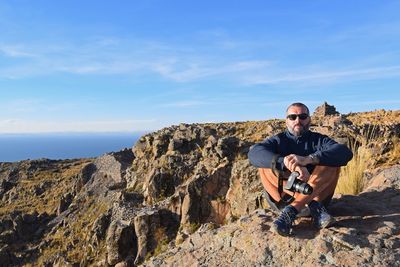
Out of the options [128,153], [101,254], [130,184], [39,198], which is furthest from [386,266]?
[39,198]

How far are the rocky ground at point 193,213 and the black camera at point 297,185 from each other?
32.1 inches

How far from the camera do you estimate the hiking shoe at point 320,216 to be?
286 inches

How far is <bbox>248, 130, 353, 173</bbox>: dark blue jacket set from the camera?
7559mm

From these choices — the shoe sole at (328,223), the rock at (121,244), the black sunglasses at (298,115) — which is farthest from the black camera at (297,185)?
the rock at (121,244)

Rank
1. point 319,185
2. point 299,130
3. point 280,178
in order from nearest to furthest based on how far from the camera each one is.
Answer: point 319,185 < point 280,178 < point 299,130

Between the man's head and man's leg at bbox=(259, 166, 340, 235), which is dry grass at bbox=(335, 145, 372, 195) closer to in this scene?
man's leg at bbox=(259, 166, 340, 235)

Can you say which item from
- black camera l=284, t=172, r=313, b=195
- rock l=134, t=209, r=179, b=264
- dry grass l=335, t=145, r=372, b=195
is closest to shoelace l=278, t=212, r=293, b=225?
black camera l=284, t=172, r=313, b=195

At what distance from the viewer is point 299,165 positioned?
7.30m

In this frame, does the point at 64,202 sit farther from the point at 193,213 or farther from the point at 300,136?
the point at 300,136

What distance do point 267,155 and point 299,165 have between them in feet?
2.21

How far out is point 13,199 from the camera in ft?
193

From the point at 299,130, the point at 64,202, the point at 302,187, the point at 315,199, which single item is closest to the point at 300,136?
the point at 299,130

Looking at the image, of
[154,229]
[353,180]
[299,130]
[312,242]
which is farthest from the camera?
[154,229]

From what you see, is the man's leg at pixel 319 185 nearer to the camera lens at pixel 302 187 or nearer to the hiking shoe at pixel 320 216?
the hiking shoe at pixel 320 216
